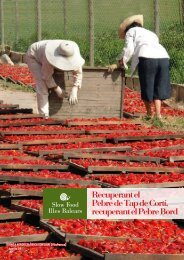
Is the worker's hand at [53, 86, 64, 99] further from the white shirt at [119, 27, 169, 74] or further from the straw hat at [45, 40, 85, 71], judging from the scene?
the white shirt at [119, 27, 169, 74]

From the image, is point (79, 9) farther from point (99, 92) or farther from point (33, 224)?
point (33, 224)

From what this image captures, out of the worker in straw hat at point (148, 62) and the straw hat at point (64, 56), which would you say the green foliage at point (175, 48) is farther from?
the straw hat at point (64, 56)

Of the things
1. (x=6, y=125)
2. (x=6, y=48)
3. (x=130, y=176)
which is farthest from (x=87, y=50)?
(x=130, y=176)

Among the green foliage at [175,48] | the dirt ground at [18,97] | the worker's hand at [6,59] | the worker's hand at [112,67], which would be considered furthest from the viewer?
the worker's hand at [6,59]

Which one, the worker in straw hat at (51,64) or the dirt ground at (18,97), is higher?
the worker in straw hat at (51,64)

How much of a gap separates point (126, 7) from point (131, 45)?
9.03 meters

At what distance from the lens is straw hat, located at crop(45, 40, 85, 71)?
1298 cm

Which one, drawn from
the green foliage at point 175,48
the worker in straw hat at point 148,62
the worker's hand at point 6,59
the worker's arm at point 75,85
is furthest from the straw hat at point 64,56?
the worker's hand at point 6,59

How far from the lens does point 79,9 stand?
2445 centimetres

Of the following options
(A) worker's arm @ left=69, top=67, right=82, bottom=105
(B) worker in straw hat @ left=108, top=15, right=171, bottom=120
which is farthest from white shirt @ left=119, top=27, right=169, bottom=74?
(A) worker's arm @ left=69, top=67, right=82, bottom=105

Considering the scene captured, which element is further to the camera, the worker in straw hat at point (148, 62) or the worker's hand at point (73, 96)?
the worker in straw hat at point (148, 62)

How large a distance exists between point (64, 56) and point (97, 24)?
1081 centimetres

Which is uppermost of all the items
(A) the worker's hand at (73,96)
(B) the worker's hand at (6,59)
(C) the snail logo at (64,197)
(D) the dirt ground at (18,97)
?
(C) the snail logo at (64,197)

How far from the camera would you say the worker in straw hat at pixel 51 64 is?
513 inches
